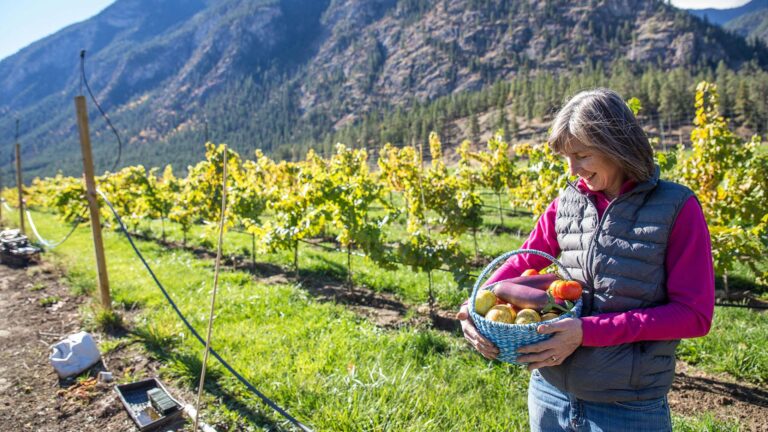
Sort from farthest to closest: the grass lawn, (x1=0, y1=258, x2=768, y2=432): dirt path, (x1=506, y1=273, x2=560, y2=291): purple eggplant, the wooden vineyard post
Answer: the wooden vineyard post, (x1=0, y1=258, x2=768, y2=432): dirt path, the grass lawn, (x1=506, y1=273, x2=560, y2=291): purple eggplant

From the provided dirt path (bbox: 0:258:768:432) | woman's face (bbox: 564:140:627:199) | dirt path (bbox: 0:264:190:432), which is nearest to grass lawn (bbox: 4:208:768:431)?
dirt path (bbox: 0:258:768:432)

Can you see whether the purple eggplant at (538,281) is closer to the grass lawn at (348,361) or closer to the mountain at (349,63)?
the grass lawn at (348,361)

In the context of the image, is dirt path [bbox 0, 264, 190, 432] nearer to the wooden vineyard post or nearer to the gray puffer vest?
the wooden vineyard post

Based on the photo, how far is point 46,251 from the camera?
408 inches

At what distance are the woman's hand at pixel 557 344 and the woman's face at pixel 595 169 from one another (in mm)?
518

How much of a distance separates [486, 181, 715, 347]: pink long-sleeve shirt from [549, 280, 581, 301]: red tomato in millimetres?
105

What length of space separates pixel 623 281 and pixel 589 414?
0.54m

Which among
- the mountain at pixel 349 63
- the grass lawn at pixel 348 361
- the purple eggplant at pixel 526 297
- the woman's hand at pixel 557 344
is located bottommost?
the grass lawn at pixel 348 361

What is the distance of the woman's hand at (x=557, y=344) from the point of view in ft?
4.51

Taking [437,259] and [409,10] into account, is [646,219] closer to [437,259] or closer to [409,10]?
[437,259]

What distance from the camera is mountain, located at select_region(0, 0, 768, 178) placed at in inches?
4240

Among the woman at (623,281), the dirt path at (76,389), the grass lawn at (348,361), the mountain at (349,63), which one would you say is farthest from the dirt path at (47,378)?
the mountain at (349,63)

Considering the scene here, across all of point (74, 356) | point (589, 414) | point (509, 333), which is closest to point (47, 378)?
point (74, 356)

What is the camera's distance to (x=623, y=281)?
147 centimetres
